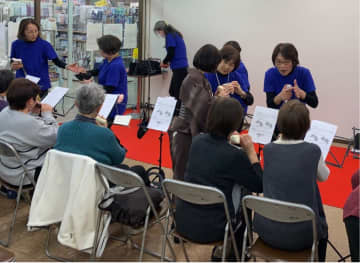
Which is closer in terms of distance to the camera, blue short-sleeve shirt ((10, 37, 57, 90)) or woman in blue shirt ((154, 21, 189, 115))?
blue short-sleeve shirt ((10, 37, 57, 90))

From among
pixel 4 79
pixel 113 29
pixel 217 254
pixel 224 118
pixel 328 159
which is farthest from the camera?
pixel 113 29

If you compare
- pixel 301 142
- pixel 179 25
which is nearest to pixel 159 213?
pixel 301 142

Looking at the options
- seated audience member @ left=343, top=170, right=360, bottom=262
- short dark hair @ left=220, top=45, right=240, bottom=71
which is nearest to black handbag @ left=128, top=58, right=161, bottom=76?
short dark hair @ left=220, top=45, right=240, bottom=71

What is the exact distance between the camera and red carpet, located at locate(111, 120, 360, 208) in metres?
4.27

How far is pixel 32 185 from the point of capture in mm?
3184

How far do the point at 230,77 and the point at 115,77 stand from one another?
1067mm

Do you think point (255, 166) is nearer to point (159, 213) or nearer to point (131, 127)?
point (159, 213)

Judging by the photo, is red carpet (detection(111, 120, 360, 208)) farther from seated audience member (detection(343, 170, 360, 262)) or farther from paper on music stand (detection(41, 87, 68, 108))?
seated audience member (detection(343, 170, 360, 262))

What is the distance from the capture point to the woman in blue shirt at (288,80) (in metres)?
3.55

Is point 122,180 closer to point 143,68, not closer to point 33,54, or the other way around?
point 33,54

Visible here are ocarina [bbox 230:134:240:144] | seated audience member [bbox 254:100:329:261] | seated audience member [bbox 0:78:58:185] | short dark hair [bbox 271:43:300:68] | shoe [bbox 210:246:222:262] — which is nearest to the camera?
seated audience member [bbox 254:100:329:261]

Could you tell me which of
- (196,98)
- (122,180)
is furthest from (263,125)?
(122,180)

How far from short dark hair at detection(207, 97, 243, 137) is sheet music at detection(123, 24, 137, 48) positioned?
504 centimetres

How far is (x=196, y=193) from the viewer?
2.31 m
